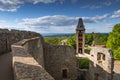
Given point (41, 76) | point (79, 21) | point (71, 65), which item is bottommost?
point (71, 65)

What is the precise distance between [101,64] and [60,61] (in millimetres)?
3913

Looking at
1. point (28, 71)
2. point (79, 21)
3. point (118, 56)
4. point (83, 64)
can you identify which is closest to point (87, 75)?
point (83, 64)

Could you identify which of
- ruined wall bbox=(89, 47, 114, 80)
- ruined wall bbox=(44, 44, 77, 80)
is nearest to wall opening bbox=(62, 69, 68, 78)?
ruined wall bbox=(44, 44, 77, 80)

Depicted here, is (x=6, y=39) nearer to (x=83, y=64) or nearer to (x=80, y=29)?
(x=83, y=64)

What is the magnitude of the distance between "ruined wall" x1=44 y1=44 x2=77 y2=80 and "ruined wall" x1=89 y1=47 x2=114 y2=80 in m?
1.88

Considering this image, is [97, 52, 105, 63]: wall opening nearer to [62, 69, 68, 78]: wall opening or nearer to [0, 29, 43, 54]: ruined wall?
[62, 69, 68, 78]: wall opening

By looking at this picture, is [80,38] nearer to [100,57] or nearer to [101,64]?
[100,57]

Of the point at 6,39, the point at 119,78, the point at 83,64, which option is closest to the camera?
the point at 6,39

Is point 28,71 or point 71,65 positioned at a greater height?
point 28,71

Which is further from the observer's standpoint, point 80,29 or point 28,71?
point 80,29

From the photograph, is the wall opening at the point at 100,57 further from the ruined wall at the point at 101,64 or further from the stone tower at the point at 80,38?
the stone tower at the point at 80,38

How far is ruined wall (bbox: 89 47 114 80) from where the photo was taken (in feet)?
50.6

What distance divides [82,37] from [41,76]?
40.2 metres

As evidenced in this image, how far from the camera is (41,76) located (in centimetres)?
386
